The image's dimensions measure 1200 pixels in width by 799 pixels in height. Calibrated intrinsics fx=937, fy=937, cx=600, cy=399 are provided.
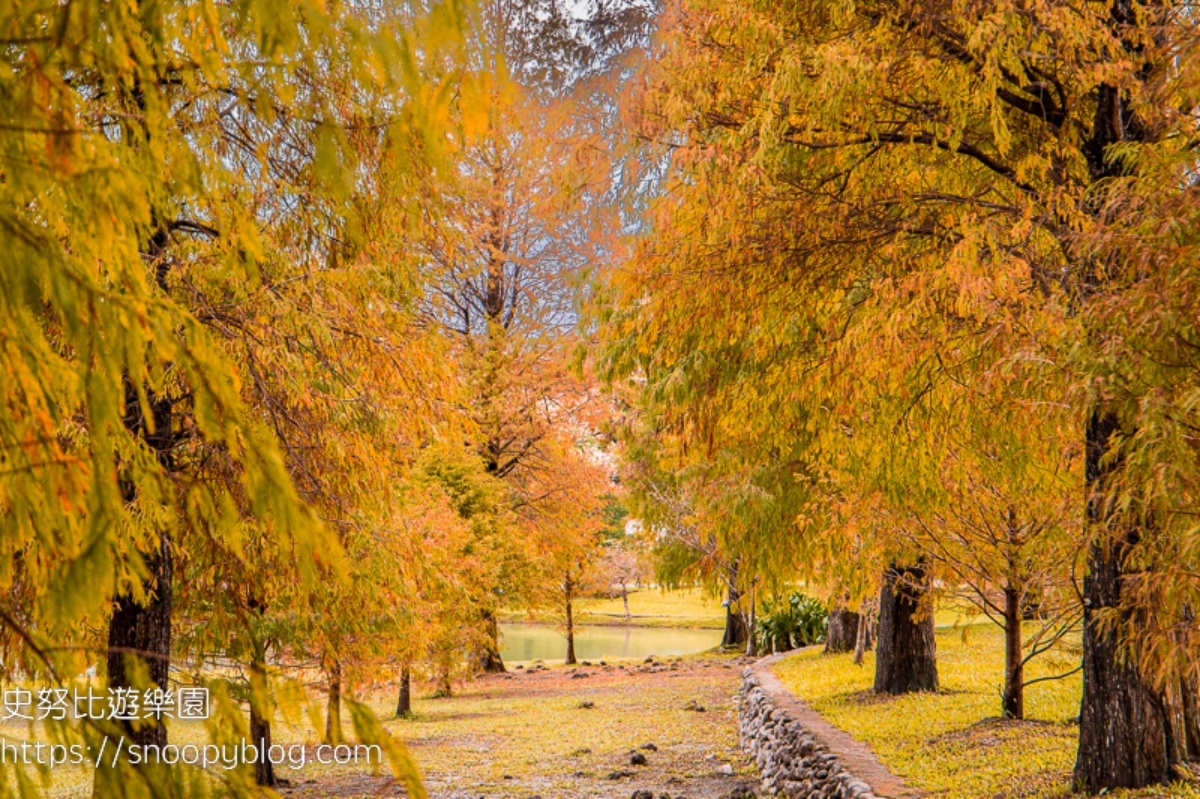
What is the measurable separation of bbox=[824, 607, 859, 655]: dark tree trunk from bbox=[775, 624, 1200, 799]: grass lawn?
12.4 feet

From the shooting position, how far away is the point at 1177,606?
4.21m

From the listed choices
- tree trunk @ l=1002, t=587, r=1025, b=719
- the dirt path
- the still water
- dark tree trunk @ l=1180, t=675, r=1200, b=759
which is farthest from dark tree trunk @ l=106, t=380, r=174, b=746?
the still water

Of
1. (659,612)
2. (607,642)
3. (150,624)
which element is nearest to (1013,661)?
(150,624)

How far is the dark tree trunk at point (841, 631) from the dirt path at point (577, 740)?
6.91 ft

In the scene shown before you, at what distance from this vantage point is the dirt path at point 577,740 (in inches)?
391

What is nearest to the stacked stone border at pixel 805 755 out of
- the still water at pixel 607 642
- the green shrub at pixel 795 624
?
the green shrub at pixel 795 624

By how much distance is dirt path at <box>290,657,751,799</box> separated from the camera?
9.92m

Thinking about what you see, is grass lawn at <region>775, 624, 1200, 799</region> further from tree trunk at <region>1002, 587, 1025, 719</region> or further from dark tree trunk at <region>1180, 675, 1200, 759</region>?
dark tree trunk at <region>1180, 675, 1200, 759</region>

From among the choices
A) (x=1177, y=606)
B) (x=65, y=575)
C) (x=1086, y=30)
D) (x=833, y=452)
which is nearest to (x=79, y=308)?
(x=65, y=575)

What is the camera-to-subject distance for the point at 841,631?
723 inches

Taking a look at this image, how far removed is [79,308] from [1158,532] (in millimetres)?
4699

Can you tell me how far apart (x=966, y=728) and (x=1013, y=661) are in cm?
79

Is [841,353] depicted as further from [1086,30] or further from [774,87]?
[1086,30]

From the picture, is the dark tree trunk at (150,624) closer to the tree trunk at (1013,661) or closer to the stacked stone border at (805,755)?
the stacked stone border at (805,755)
